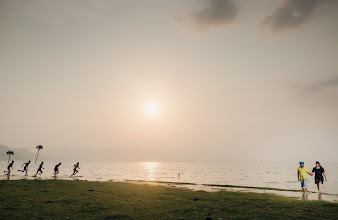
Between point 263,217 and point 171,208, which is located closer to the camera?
point 263,217

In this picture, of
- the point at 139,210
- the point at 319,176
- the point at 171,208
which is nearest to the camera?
the point at 139,210

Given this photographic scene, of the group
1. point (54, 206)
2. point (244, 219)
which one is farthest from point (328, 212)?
point (54, 206)

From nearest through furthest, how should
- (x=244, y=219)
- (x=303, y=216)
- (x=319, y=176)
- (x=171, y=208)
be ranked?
(x=244, y=219) < (x=303, y=216) < (x=171, y=208) < (x=319, y=176)

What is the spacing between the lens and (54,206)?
13.1 metres

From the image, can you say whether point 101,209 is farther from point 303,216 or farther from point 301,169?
point 301,169

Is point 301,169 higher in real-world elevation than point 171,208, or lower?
higher

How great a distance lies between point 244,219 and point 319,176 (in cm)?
1825

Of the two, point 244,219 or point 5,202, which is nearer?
→ point 244,219

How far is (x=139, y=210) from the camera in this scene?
1270cm

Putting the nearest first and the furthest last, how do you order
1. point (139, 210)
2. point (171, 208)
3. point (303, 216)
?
point (303, 216)
point (139, 210)
point (171, 208)

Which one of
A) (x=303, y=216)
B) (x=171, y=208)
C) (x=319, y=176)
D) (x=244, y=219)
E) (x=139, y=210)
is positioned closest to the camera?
(x=244, y=219)

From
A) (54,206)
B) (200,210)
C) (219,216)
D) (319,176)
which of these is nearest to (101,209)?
(54,206)

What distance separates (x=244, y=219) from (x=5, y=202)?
1490cm

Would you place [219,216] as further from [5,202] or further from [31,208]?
[5,202]
